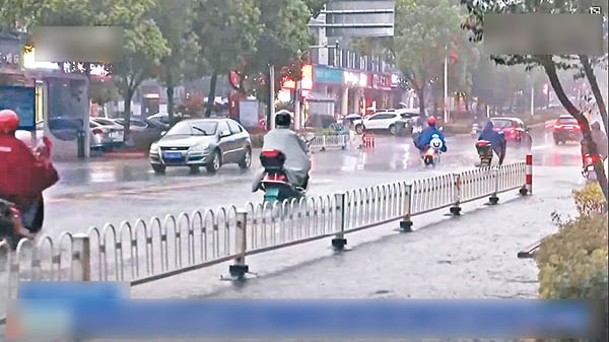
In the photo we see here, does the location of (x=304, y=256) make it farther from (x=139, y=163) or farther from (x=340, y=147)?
(x=340, y=147)

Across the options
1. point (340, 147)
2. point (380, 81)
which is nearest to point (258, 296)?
point (340, 147)

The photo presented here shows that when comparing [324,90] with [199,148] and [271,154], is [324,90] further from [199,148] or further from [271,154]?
[271,154]

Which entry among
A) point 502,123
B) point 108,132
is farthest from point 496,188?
point 108,132

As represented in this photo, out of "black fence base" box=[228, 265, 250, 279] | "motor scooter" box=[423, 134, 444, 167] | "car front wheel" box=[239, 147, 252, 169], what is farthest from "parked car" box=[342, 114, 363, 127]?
"black fence base" box=[228, 265, 250, 279]

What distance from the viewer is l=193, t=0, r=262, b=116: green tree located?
29.0 meters

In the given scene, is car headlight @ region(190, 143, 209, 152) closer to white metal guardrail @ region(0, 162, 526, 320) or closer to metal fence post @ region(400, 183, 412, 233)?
white metal guardrail @ region(0, 162, 526, 320)

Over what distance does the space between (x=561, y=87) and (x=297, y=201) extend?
3433 millimetres

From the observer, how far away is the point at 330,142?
35.7 metres

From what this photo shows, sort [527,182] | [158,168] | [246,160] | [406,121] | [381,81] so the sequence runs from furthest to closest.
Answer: [381,81] < [406,121] < [246,160] < [158,168] < [527,182]

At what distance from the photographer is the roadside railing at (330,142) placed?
113 ft

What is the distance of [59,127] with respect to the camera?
28031 millimetres

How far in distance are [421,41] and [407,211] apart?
18047mm

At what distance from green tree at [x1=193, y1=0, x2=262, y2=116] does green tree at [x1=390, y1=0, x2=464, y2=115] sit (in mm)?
4214

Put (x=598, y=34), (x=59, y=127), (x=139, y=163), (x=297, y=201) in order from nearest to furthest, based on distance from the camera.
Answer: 1. (x=598, y=34)
2. (x=297, y=201)
3. (x=139, y=163)
4. (x=59, y=127)
